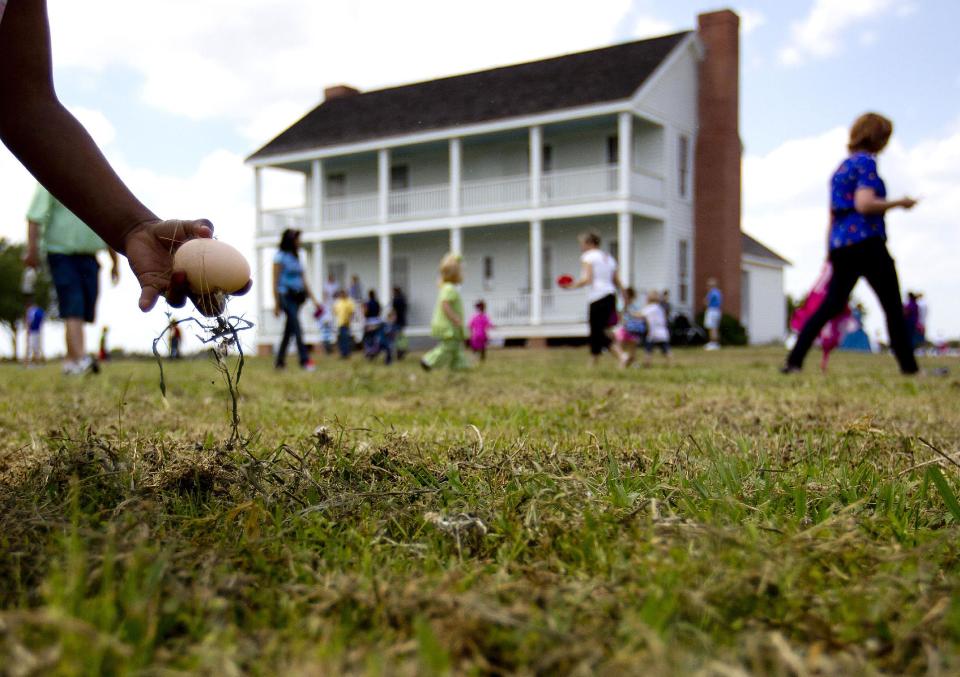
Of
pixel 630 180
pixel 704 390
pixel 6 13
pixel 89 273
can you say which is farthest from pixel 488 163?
pixel 6 13

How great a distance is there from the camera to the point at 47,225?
891cm

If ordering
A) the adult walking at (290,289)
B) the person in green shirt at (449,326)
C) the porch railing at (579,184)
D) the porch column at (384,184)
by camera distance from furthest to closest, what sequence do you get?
the porch column at (384,184) < the porch railing at (579,184) < the adult walking at (290,289) < the person in green shirt at (449,326)

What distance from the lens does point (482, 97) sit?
30.7 m

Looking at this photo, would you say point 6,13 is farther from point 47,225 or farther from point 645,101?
point 645,101

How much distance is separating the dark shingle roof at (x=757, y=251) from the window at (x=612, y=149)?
29.1 ft

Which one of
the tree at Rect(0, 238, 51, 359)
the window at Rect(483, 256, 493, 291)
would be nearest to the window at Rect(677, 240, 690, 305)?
the window at Rect(483, 256, 493, 291)

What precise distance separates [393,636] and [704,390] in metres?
5.21

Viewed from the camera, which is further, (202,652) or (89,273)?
(89,273)

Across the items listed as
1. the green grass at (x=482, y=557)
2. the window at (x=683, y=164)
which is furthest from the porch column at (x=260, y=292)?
the green grass at (x=482, y=557)

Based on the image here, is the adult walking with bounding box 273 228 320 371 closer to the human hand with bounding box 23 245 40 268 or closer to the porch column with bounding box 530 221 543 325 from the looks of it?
the human hand with bounding box 23 245 40 268

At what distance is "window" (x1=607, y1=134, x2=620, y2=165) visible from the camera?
2916 cm

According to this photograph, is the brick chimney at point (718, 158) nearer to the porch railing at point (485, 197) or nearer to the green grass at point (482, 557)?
the porch railing at point (485, 197)

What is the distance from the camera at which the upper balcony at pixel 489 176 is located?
27.8 m

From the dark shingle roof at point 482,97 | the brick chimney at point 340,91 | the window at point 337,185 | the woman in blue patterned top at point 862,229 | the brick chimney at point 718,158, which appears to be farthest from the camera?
the brick chimney at point 340,91
